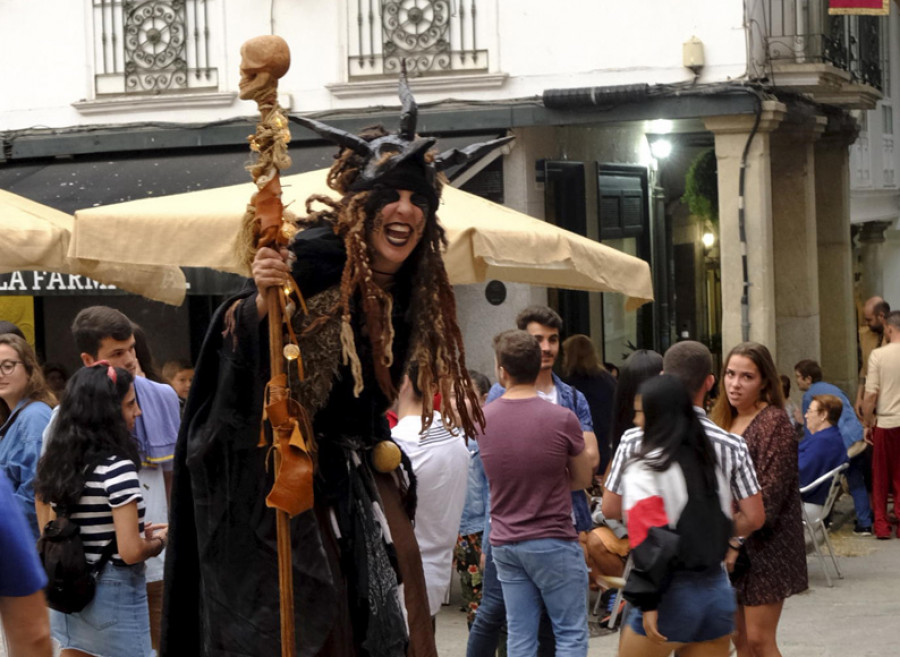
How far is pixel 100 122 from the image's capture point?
15.5m

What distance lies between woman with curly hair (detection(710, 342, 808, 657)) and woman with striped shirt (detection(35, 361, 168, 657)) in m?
2.56

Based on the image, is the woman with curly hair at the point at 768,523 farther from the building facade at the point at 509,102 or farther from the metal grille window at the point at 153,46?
the metal grille window at the point at 153,46

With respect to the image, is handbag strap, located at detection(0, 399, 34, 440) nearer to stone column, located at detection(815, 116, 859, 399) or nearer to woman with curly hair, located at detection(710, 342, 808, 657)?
woman with curly hair, located at detection(710, 342, 808, 657)

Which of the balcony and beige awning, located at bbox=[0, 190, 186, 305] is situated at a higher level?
the balcony

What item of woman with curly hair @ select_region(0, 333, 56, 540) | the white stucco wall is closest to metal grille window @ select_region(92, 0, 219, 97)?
the white stucco wall

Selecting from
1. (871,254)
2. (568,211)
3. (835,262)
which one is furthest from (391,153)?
(871,254)

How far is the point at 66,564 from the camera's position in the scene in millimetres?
5887

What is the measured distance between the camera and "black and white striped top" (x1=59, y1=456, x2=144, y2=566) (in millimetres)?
5926

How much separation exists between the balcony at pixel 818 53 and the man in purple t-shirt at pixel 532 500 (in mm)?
8015

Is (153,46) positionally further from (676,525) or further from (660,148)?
(676,525)

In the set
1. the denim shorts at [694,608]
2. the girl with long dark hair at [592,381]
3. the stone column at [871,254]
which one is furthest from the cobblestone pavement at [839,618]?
the stone column at [871,254]

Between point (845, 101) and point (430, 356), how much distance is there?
1304 centimetres

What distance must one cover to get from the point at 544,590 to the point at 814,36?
937 centimetres

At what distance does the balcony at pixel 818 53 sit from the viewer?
14.3 m
